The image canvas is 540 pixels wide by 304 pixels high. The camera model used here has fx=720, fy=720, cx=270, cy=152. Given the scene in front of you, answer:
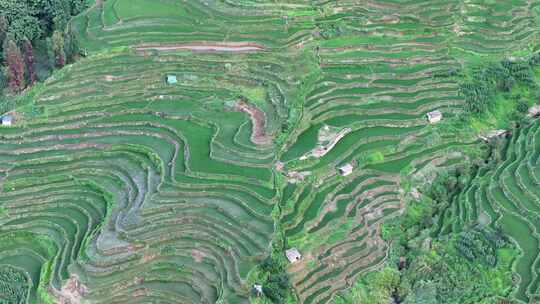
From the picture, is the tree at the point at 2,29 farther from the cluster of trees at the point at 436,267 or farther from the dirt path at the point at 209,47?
the cluster of trees at the point at 436,267

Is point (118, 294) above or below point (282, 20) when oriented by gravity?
below

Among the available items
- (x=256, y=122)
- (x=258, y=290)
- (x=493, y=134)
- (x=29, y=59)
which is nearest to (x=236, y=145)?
(x=256, y=122)

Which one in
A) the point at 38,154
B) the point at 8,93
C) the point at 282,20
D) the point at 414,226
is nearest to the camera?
the point at 414,226

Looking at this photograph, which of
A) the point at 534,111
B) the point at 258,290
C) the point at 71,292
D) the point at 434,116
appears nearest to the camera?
the point at 258,290

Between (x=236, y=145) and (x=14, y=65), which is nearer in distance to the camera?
(x=236, y=145)

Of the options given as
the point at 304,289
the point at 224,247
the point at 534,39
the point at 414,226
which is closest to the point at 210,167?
the point at 224,247

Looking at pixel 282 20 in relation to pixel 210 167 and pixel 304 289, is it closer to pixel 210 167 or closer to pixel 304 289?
pixel 210 167

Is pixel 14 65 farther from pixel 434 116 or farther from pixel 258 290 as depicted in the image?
pixel 434 116
